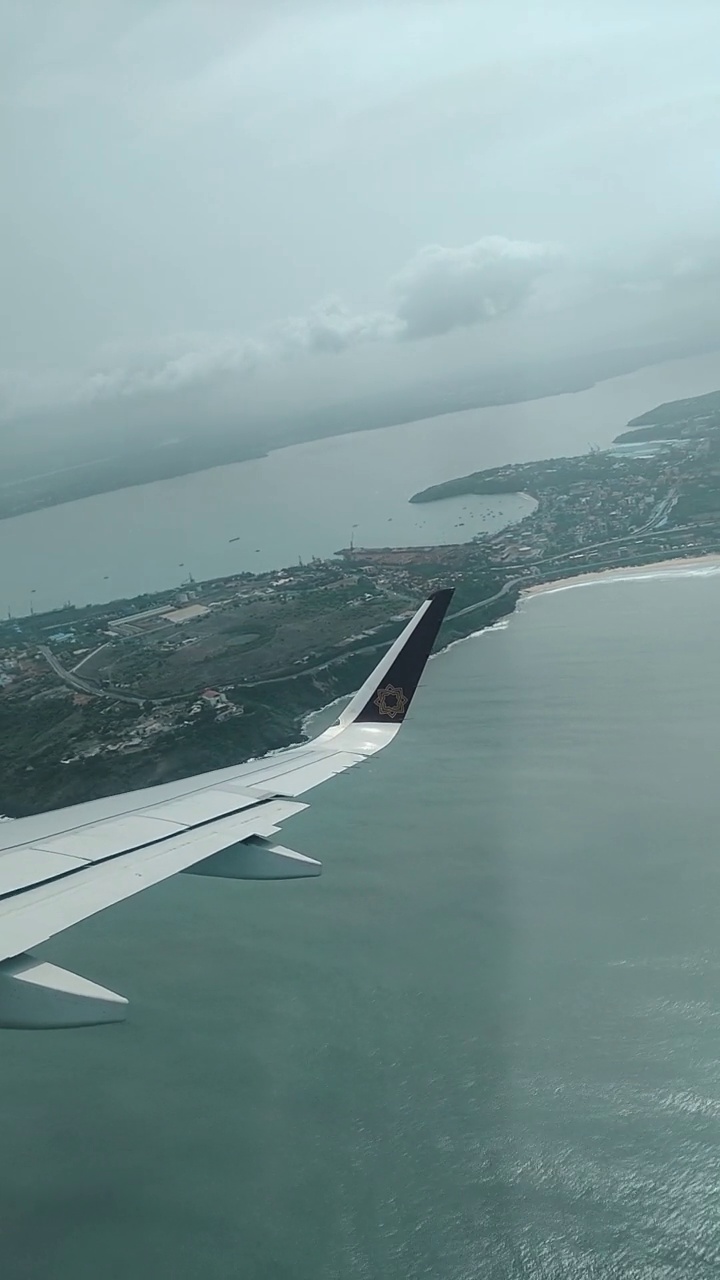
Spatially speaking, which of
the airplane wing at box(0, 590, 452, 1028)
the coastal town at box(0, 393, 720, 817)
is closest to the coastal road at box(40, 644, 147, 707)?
the coastal town at box(0, 393, 720, 817)

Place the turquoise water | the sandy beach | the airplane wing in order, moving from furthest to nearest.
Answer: the sandy beach < the turquoise water < the airplane wing

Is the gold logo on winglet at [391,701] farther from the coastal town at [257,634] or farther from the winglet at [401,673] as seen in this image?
the coastal town at [257,634]

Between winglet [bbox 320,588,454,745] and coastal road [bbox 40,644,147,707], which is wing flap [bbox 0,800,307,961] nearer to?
winglet [bbox 320,588,454,745]

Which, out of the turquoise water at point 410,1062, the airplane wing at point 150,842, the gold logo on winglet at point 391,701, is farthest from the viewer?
the gold logo on winglet at point 391,701

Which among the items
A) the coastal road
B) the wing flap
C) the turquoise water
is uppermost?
the wing flap

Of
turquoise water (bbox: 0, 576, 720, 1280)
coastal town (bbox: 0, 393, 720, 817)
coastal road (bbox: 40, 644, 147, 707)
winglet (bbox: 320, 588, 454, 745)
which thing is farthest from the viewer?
coastal road (bbox: 40, 644, 147, 707)

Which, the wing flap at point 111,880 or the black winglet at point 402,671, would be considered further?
the black winglet at point 402,671

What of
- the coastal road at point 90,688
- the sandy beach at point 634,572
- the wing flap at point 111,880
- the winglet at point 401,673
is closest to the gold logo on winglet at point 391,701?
the winglet at point 401,673
